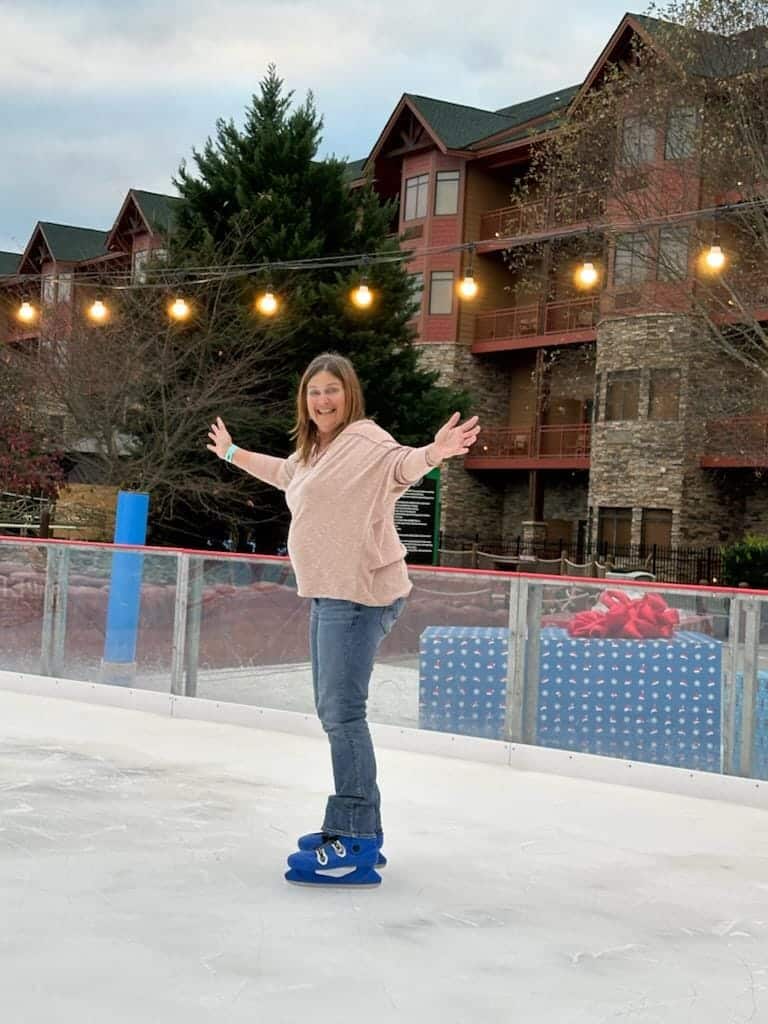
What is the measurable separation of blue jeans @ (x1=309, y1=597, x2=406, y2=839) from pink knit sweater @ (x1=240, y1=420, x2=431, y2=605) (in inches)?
2.4

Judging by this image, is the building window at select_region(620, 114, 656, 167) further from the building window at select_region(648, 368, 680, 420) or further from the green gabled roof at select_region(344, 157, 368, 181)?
the green gabled roof at select_region(344, 157, 368, 181)

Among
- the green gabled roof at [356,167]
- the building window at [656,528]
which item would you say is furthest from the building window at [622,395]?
the green gabled roof at [356,167]

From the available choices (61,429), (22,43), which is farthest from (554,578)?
(22,43)

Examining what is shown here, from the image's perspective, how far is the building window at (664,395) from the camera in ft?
76.8

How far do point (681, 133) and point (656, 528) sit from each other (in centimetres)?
865

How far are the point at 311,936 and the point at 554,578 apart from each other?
3340mm

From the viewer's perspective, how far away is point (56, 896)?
11.6 feet

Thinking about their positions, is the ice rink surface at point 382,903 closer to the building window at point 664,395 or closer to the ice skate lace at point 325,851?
the ice skate lace at point 325,851

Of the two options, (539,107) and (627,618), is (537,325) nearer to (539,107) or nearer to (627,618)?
(539,107)

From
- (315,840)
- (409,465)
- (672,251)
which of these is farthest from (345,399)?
(672,251)

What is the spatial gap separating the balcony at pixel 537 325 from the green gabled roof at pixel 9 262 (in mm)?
21384

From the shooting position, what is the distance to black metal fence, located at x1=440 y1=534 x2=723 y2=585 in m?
22.4

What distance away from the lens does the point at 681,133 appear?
17031 millimetres

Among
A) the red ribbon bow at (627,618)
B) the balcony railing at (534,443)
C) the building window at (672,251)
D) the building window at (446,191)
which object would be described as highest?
the building window at (446,191)
